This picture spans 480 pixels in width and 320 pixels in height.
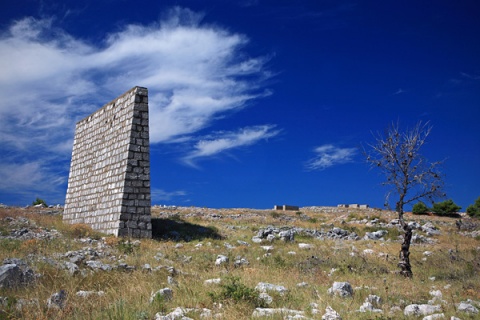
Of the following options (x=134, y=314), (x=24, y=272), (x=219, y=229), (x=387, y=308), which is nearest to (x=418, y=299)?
(x=387, y=308)

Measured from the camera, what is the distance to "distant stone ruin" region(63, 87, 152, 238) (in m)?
17.7

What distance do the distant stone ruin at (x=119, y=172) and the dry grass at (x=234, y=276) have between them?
1.52 metres

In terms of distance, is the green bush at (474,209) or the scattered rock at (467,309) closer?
the scattered rock at (467,309)

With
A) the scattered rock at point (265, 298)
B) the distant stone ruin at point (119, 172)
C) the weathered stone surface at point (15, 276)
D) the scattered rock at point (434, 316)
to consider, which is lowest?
the scattered rock at point (434, 316)

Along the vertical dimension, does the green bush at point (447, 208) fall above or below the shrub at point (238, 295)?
above

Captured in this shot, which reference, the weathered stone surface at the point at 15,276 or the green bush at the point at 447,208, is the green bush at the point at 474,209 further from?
the weathered stone surface at the point at 15,276

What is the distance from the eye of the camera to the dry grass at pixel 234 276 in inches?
236

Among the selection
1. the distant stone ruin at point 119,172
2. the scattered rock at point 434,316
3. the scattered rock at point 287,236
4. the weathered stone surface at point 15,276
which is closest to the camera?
the scattered rock at point 434,316

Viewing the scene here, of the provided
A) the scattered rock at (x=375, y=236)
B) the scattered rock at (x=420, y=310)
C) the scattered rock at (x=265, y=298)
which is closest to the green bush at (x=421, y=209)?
the scattered rock at (x=375, y=236)

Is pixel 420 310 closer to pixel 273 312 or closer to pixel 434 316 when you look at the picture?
pixel 434 316

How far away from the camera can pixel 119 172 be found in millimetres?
18406

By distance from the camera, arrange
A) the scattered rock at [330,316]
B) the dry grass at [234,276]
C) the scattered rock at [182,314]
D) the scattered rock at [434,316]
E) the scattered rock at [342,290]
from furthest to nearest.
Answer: the scattered rock at [342,290] → the dry grass at [234,276] → the scattered rock at [434,316] → the scattered rock at [330,316] → the scattered rock at [182,314]

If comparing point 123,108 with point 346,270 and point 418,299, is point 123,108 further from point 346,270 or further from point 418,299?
point 418,299

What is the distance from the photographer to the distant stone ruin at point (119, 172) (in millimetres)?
17656
